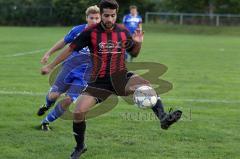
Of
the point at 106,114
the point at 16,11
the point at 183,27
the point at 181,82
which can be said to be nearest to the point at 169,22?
the point at 183,27

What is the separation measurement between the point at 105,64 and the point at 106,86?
0.27 meters

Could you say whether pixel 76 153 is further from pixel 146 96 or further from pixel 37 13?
pixel 37 13

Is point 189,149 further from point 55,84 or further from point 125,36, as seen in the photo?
point 55,84

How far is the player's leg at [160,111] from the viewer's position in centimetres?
621

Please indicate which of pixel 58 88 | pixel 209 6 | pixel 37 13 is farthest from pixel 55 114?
pixel 37 13

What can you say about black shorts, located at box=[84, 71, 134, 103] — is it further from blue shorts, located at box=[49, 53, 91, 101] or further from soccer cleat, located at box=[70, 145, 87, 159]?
blue shorts, located at box=[49, 53, 91, 101]

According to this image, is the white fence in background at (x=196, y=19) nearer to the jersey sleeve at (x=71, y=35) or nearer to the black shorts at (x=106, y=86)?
the jersey sleeve at (x=71, y=35)

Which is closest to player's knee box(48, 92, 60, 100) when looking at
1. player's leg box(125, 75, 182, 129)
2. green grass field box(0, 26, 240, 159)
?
green grass field box(0, 26, 240, 159)

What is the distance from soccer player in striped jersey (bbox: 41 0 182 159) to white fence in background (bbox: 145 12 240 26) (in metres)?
43.9

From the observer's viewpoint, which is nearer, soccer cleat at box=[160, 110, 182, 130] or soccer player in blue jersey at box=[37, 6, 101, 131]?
soccer cleat at box=[160, 110, 182, 130]

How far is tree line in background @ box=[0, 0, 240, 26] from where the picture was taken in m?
53.6

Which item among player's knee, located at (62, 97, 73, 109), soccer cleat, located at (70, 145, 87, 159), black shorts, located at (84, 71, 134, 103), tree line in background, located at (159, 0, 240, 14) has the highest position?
black shorts, located at (84, 71, 134, 103)

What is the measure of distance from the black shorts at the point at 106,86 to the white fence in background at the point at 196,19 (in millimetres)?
43912

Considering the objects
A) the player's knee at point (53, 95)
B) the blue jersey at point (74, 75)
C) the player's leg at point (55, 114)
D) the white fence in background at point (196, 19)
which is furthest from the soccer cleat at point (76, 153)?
the white fence in background at point (196, 19)
